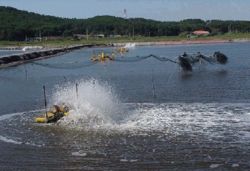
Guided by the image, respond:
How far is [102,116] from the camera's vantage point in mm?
23047

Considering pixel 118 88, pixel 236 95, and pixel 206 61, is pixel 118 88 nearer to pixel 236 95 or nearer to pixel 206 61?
pixel 236 95

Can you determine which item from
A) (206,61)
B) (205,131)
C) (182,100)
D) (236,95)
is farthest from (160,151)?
(206,61)

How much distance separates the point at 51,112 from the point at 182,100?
869cm

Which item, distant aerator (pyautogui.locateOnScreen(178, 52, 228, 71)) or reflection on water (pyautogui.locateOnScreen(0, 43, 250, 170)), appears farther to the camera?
distant aerator (pyautogui.locateOnScreen(178, 52, 228, 71))

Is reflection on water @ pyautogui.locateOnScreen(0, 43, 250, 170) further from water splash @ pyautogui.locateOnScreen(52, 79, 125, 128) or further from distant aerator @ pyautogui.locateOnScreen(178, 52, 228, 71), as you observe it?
distant aerator @ pyautogui.locateOnScreen(178, 52, 228, 71)

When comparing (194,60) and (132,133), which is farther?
(194,60)

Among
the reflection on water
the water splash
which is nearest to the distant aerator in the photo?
the reflection on water

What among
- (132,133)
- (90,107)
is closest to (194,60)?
(90,107)

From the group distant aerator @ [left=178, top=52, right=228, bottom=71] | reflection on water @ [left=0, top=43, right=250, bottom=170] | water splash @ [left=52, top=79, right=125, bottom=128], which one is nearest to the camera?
reflection on water @ [left=0, top=43, right=250, bottom=170]

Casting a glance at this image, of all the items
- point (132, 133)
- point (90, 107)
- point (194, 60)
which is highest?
point (90, 107)

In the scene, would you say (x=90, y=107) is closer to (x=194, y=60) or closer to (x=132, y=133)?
(x=132, y=133)

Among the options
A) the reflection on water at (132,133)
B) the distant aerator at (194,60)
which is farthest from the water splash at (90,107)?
the distant aerator at (194,60)

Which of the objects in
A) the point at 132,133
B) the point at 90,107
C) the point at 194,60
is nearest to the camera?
the point at 132,133

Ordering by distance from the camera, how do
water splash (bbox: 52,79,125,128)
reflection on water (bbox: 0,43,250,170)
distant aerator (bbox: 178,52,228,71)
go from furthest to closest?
distant aerator (bbox: 178,52,228,71) < water splash (bbox: 52,79,125,128) < reflection on water (bbox: 0,43,250,170)
